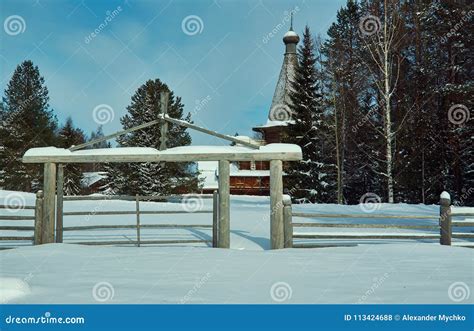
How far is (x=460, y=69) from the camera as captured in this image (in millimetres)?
21500

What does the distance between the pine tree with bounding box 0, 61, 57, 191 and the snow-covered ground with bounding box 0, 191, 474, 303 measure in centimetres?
2792

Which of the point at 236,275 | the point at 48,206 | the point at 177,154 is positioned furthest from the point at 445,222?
the point at 48,206

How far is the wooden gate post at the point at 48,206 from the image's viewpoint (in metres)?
8.49

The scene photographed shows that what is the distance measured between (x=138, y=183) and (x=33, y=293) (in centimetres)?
2198

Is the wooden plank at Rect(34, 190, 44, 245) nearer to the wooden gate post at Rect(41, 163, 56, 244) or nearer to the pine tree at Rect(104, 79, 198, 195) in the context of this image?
the wooden gate post at Rect(41, 163, 56, 244)

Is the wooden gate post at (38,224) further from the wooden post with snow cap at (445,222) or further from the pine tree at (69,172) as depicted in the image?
the pine tree at (69,172)

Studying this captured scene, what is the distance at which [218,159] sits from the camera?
807 cm

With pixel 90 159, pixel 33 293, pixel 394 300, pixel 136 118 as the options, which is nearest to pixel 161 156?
pixel 90 159

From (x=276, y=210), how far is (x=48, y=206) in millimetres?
5015

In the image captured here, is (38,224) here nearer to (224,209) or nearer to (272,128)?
(224,209)

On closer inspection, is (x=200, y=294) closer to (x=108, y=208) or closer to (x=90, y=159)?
(x=90, y=159)

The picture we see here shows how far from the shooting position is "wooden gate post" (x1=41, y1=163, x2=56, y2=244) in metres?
8.49

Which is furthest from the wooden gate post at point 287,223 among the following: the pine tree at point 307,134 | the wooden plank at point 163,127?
the pine tree at point 307,134

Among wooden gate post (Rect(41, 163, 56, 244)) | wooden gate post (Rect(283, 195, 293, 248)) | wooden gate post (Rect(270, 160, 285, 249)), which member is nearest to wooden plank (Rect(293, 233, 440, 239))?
wooden gate post (Rect(283, 195, 293, 248))
